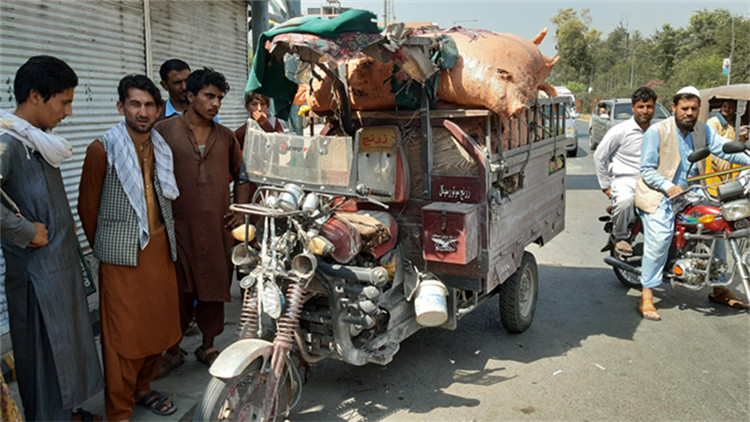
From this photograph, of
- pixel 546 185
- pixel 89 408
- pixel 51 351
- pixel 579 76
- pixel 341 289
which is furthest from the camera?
pixel 579 76

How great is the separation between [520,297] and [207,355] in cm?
257

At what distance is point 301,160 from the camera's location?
3.47 meters

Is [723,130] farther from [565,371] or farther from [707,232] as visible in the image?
[565,371]

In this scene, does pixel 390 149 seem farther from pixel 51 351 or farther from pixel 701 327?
pixel 701 327

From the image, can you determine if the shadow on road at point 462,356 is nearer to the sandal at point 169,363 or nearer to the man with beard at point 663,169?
the man with beard at point 663,169

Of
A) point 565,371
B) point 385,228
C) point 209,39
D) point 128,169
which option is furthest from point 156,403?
point 209,39

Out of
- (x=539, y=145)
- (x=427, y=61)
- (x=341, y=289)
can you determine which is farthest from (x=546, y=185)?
(x=341, y=289)

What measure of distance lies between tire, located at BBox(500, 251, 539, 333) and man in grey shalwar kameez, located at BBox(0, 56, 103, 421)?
3.05 meters

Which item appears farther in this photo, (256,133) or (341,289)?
(256,133)

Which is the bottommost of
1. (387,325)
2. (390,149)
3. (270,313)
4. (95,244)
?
(387,325)

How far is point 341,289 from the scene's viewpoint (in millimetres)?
3262

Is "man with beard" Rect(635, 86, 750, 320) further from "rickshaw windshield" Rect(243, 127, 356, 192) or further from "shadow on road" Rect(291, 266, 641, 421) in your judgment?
"rickshaw windshield" Rect(243, 127, 356, 192)

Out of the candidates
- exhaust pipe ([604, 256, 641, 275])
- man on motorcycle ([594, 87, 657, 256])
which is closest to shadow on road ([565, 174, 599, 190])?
man on motorcycle ([594, 87, 657, 256])

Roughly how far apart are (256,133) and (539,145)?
8.81 feet
